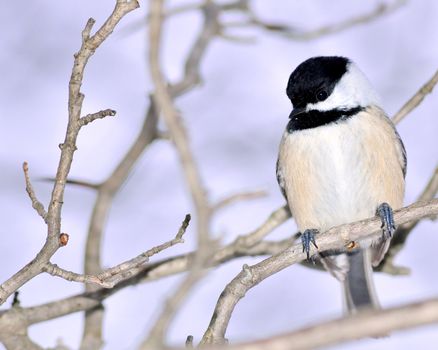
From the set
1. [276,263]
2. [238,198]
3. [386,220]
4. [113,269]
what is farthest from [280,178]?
[238,198]

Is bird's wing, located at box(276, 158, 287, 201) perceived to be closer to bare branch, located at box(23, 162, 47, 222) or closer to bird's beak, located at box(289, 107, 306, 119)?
bird's beak, located at box(289, 107, 306, 119)

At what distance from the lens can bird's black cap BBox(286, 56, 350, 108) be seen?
11.8 ft

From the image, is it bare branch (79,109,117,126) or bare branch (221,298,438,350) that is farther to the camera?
bare branch (79,109,117,126)

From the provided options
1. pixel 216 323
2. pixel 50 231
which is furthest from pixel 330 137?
pixel 50 231

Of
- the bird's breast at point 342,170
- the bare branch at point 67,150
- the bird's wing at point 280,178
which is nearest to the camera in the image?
the bare branch at point 67,150

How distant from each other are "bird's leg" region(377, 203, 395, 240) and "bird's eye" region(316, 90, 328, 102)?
0.58 meters

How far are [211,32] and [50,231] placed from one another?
161 cm

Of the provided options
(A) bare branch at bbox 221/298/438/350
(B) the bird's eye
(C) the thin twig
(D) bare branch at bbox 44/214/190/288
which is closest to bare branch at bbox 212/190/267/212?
(C) the thin twig

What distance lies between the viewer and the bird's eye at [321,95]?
3635mm

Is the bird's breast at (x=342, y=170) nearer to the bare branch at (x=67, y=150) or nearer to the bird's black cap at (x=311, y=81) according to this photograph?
the bird's black cap at (x=311, y=81)

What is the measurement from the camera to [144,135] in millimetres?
3410

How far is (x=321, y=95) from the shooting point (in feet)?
12.0

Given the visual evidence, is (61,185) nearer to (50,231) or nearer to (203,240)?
(50,231)

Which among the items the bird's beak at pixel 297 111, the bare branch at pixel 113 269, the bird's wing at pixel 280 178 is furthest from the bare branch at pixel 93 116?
the bird's wing at pixel 280 178
